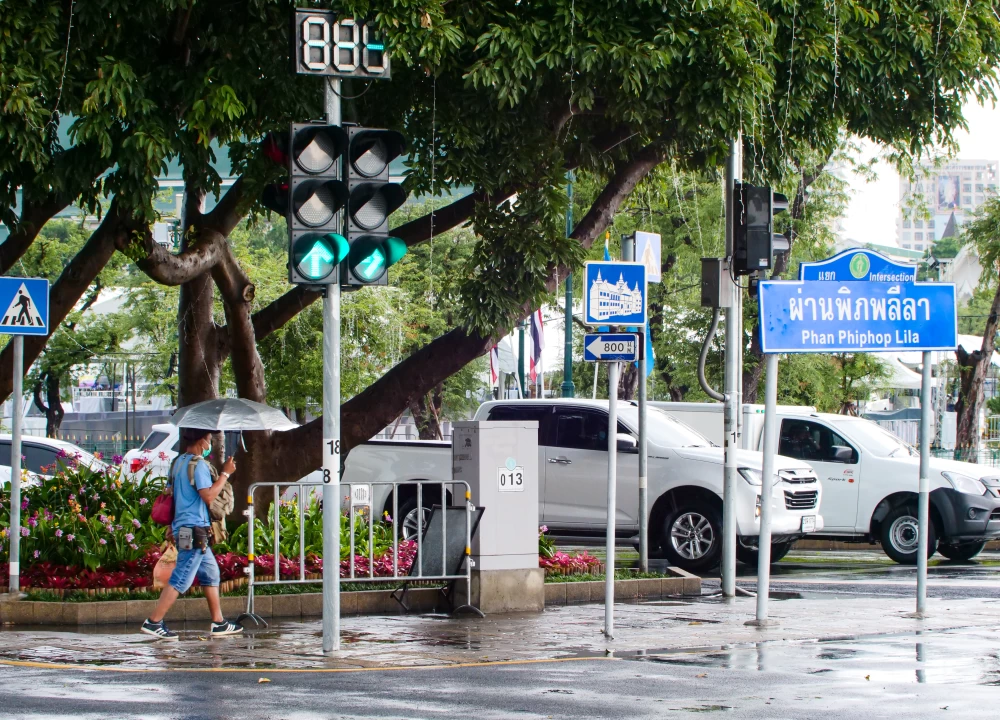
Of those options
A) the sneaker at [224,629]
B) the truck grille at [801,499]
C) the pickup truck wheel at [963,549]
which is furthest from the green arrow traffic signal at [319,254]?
the pickup truck wheel at [963,549]

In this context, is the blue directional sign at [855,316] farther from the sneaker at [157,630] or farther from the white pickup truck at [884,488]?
the white pickup truck at [884,488]

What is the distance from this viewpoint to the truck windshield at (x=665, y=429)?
1700 centimetres

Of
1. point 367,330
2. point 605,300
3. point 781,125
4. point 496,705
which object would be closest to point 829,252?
point 367,330

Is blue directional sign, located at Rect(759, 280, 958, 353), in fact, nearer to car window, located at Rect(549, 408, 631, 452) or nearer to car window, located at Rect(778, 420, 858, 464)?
car window, located at Rect(549, 408, 631, 452)

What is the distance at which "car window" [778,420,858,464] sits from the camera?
59.6 ft

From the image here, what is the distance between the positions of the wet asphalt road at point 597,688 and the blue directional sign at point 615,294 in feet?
8.78

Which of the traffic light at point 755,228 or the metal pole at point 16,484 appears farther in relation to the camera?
the traffic light at point 755,228

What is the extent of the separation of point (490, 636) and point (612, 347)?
2485mm

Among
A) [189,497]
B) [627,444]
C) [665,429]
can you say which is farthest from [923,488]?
[189,497]

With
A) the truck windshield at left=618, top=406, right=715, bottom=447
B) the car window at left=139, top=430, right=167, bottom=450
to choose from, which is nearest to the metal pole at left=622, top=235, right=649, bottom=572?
the truck windshield at left=618, top=406, right=715, bottom=447

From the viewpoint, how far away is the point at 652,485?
55.1ft

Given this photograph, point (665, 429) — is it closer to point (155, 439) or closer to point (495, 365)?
point (155, 439)

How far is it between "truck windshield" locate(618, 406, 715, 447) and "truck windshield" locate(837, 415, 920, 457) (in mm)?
2233

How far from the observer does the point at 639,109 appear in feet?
43.1
